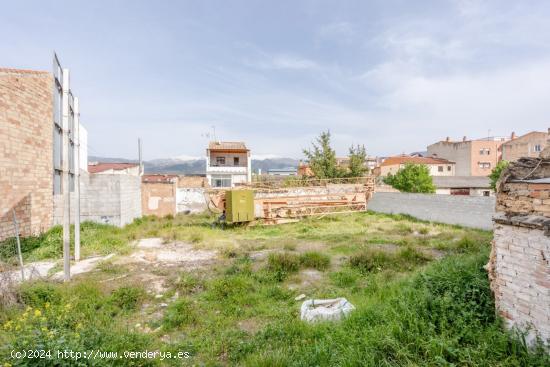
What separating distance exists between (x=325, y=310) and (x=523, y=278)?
240 cm

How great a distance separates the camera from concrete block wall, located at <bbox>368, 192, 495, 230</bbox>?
11336mm

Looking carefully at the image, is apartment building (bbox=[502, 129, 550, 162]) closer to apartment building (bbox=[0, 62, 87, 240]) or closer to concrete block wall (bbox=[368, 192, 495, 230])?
concrete block wall (bbox=[368, 192, 495, 230])

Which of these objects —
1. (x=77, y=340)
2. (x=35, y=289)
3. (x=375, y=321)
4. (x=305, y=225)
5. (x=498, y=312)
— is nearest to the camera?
(x=77, y=340)

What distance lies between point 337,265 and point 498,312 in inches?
147

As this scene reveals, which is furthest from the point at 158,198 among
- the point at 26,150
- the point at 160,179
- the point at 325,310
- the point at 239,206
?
the point at 325,310

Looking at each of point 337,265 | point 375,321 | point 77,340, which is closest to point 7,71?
point 77,340

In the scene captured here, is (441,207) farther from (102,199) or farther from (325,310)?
(102,199)

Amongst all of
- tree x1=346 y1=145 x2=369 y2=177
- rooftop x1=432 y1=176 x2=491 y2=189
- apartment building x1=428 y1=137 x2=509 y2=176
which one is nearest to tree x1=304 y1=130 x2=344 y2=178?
tree x1=346 y1=145 x2=369 y2=177

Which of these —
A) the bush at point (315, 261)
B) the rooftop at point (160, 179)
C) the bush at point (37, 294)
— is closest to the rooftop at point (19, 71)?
the bush at point (37, 294)

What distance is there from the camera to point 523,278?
3055 millimetres

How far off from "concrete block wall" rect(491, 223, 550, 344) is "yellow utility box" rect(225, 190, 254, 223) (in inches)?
392

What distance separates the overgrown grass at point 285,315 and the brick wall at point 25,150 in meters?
1.65

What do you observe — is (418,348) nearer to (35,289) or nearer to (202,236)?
(35,289)

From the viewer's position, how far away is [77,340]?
3.00 metres
